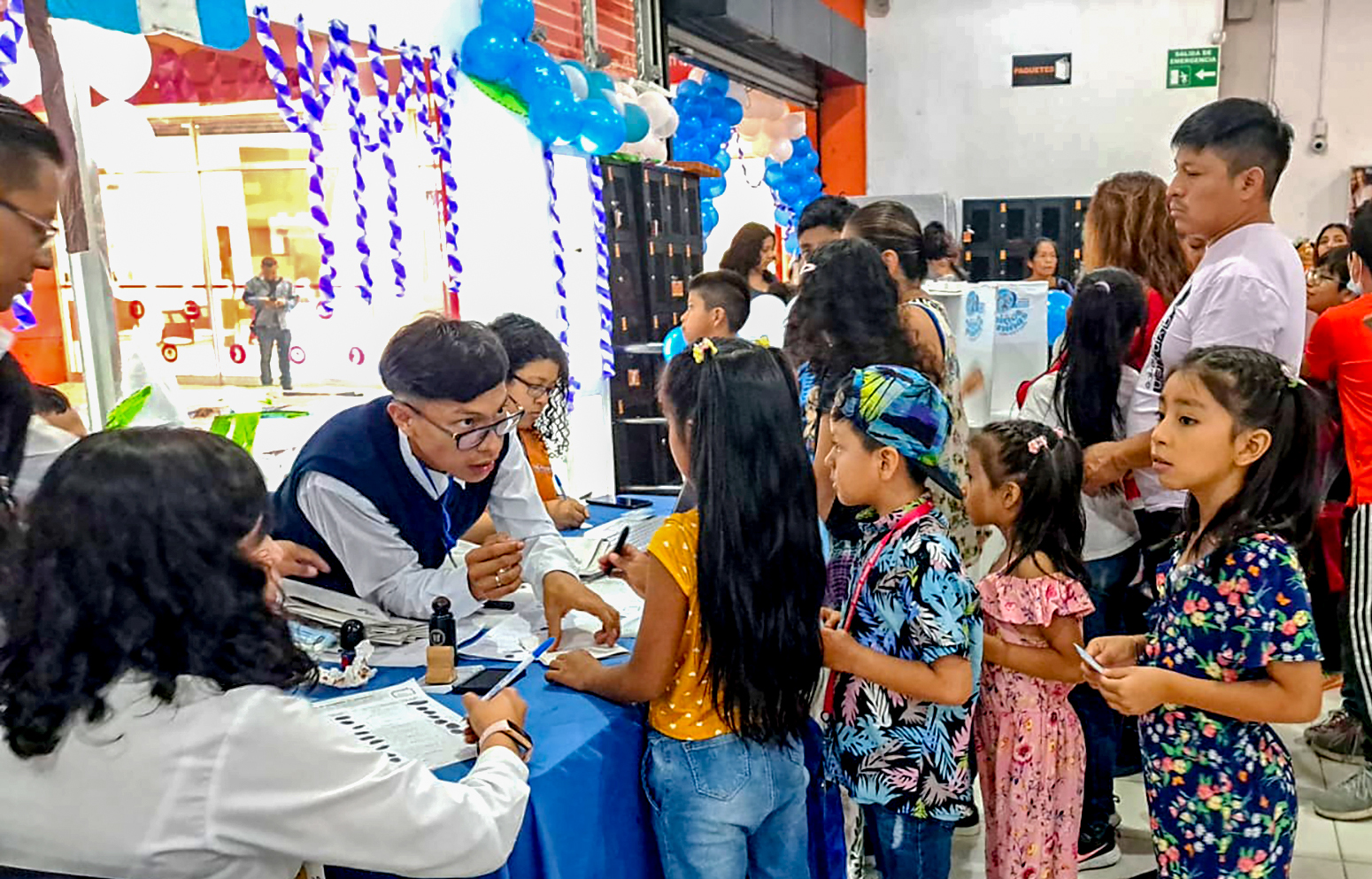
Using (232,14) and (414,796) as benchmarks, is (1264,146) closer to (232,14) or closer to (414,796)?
(414,796)

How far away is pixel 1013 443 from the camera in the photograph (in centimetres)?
203

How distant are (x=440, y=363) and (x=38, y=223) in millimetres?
627

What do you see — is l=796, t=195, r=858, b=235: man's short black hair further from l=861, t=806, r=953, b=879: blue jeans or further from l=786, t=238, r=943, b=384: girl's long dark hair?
l=861, t=806, r=953, b=879: blue jeans

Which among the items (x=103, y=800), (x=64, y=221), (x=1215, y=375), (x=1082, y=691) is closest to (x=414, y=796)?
(x=103, y=800)

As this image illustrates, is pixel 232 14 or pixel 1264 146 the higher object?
pixel 232 14

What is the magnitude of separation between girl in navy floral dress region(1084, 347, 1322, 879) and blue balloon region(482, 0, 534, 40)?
323 cm

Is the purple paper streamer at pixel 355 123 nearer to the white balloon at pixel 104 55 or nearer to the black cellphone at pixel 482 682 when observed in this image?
the white balloon at pixel 104 55

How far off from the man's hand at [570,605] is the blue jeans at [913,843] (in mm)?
545

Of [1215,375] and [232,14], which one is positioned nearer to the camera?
[1215,375]

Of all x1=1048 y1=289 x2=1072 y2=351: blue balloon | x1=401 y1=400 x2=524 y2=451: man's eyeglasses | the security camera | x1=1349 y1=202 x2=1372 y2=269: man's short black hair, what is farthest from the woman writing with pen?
the security camera

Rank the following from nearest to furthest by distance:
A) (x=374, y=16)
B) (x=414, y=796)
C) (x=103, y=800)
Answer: (x=103, y=800)
(x=414, y=796)
(x=374, y=16)

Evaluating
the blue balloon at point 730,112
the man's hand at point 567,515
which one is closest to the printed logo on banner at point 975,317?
the man's hand at point 567,515

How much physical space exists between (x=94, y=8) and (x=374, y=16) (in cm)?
132

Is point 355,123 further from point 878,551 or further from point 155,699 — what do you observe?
point 155,699
